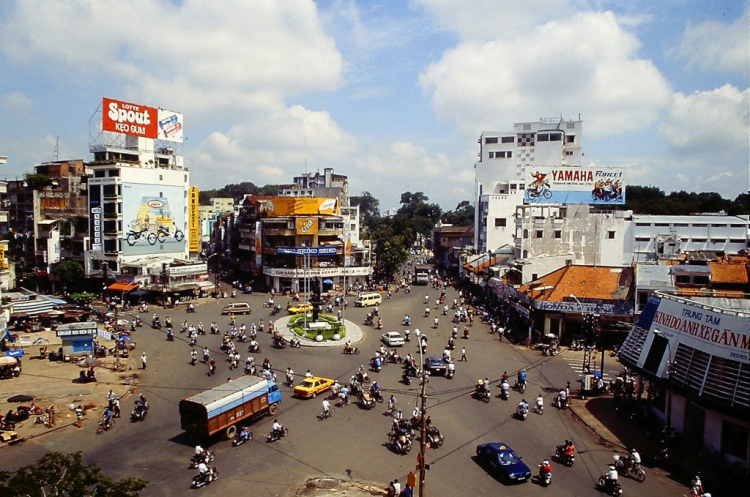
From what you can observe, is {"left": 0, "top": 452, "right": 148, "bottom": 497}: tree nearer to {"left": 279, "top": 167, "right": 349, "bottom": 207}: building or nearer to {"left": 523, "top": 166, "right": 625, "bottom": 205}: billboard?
{"left": 523, "top": 166, "right": 625, "bottom": 205}: billboard

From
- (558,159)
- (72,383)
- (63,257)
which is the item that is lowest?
(72,383)

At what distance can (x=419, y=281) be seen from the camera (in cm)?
7925

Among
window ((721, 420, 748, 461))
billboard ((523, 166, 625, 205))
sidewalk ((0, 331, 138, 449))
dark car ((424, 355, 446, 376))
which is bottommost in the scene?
sidewalk ((0, 331, 138, 449))

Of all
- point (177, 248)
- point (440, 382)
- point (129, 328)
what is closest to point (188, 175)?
point (177, 248)

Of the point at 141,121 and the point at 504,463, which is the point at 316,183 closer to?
the point at 141,121

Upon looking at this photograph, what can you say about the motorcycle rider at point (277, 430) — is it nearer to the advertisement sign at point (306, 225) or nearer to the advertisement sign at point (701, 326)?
the advertisement sign at point (701, 326)

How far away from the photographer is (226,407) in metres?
23.6

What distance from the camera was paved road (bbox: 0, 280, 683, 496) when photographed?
20062mm

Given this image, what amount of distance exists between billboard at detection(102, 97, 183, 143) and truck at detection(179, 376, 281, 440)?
5195 centimetres

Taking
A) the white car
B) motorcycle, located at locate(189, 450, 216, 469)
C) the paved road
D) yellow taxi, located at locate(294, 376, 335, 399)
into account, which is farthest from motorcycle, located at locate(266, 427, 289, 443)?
the white car

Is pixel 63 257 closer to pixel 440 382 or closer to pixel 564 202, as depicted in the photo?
pixel 440 382

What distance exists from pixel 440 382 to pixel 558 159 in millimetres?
72528

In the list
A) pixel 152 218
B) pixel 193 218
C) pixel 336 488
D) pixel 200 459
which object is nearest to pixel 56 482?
pixel 200 459

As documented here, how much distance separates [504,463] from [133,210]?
192 feet
